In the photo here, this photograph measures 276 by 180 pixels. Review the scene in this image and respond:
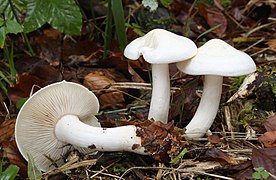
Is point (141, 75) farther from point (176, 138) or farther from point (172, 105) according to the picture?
point (176, 138)

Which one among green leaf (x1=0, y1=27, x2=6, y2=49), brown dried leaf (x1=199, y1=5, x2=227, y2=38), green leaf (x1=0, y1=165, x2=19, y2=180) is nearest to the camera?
green leaf (x1=0, y1=165, x2=19, y2=180)

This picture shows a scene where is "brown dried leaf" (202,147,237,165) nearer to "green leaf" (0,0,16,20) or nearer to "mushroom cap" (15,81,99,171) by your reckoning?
"mushroom cap" (15,81,99,171)

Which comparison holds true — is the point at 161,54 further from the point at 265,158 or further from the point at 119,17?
the point at 119,17

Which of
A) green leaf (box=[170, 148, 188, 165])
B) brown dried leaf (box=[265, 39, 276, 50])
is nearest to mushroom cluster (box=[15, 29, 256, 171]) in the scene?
green leaf (box=[170, 148, 188, 165])

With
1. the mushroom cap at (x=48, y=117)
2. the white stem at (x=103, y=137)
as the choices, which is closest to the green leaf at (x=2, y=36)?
the mushroom cap at (x=48, y=117)

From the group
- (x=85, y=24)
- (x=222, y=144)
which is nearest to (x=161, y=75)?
(x=222, y=144)

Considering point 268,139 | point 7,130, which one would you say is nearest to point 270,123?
point 268,139

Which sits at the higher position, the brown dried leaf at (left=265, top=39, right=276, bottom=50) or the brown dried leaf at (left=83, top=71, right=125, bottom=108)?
the brown dried leaf at (left=265, top=39, right=276, bottom=50)
